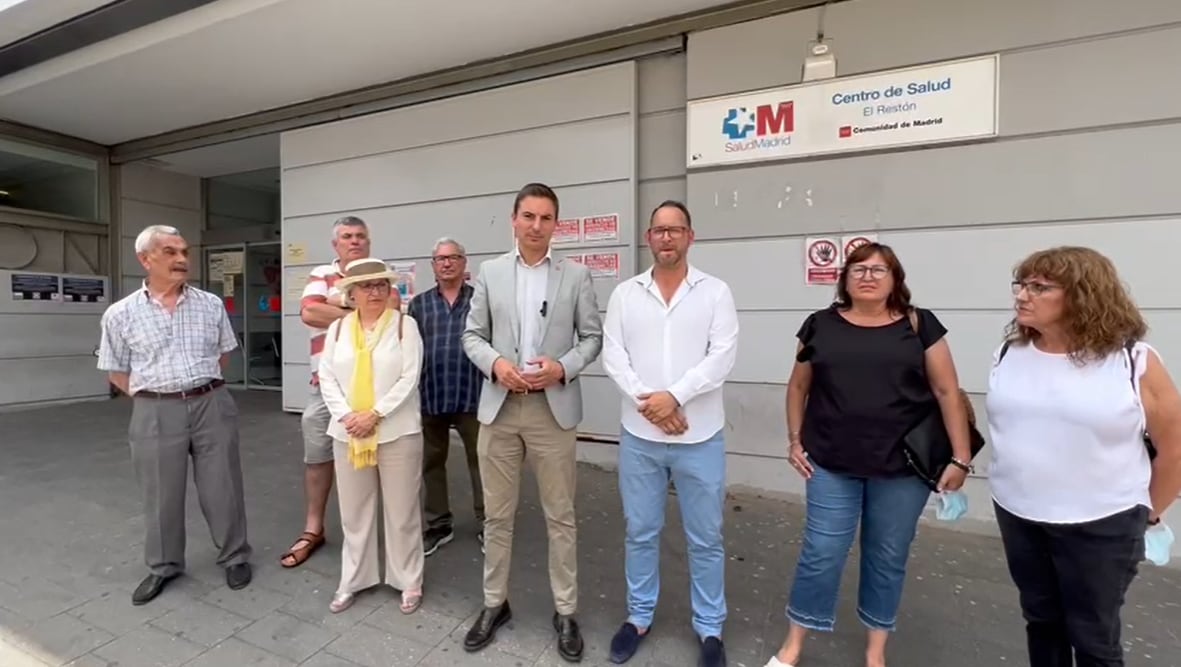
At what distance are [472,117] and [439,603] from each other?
4261mm

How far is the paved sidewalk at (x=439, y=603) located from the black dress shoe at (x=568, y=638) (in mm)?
53

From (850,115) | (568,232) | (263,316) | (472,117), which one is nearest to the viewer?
(850,115)

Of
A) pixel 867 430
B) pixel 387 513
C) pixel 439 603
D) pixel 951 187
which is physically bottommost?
pixel 439 603

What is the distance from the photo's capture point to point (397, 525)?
261 cm

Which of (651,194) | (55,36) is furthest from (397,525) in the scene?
(55,36)

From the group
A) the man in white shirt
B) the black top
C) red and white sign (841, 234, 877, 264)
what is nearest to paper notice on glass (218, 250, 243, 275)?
the man in white shirt

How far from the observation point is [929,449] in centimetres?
194

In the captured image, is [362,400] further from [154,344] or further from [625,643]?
[625,643]

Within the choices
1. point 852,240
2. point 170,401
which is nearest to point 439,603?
point 170,401

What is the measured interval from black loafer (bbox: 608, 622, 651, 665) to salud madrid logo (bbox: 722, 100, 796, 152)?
10.8 feet

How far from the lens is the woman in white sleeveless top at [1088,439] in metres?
1.60

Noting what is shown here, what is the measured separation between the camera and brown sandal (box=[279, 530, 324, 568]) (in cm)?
300

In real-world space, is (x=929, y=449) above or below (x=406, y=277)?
below

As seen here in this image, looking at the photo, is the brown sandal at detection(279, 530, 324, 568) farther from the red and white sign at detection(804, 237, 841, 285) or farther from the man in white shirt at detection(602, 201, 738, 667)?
the red and white sign at detection(804, 237, 841, 285)
